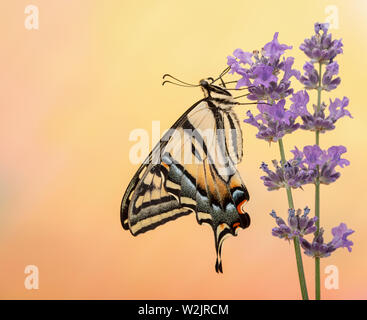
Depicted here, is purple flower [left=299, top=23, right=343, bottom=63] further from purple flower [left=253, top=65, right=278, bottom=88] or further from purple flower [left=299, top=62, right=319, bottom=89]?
A: purple flower [left=253, top=65, right=278, bottom=88]

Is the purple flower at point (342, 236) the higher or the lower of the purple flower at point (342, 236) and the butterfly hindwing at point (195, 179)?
the lower

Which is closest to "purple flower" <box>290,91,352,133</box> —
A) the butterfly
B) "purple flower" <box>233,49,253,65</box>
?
"purple flower" <box>233,49,253,65</box>

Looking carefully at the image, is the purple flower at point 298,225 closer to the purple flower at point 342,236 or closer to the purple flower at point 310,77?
the purple flower at point 342,236

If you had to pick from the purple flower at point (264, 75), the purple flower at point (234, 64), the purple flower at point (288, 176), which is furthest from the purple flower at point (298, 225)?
the purple flower at point (234, 64)

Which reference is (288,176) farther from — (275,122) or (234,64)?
(234,64)

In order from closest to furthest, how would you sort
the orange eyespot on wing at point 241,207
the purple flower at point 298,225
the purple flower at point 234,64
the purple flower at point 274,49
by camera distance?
the purple flower at point 298,225, the purple flower at point 274,49, the purple flower at point 234,64, the orange eyespot on wing at point 241,207

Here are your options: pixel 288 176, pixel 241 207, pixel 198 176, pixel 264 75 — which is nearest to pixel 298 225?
pixel 288 176

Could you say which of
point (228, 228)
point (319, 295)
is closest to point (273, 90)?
point (319, 295)

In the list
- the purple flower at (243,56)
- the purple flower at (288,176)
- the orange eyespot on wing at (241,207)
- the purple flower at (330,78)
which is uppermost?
the purple flower at (243,56)
